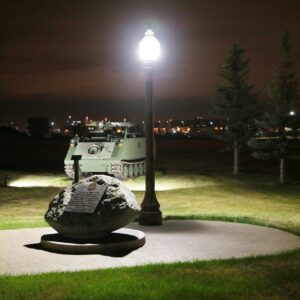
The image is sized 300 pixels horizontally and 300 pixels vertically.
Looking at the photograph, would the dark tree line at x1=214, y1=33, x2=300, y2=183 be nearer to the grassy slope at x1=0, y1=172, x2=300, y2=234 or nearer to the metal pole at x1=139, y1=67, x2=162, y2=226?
the grassy slope at x1=0, y1=172, x2=300, y2=234

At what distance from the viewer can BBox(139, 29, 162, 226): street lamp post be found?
40.9 feet

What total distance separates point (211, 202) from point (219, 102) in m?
15.3

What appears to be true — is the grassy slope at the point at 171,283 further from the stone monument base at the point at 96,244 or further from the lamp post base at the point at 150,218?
the lamp post base at the point at 150,218

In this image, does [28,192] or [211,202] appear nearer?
[211,202]

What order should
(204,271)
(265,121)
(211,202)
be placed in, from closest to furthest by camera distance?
(204,271) → (211,202) → (265,121)

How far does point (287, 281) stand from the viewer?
7.69m

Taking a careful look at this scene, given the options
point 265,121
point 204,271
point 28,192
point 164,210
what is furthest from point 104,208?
point 265,121

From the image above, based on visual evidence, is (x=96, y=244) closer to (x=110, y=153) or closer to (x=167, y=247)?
(x=167, y=247)

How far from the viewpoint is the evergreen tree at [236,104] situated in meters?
33.3

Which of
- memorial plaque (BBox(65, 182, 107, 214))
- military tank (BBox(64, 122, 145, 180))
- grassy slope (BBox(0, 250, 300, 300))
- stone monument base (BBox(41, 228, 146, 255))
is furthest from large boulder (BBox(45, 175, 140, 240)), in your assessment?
military tank (BBox(64, 122, 145, 180))

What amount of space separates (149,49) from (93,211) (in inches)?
161

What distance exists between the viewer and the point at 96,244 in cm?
963

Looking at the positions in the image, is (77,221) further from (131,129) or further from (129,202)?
(131,129)

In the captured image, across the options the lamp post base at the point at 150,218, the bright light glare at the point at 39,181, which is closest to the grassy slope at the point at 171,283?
the lamp post base at the point at 150,218
